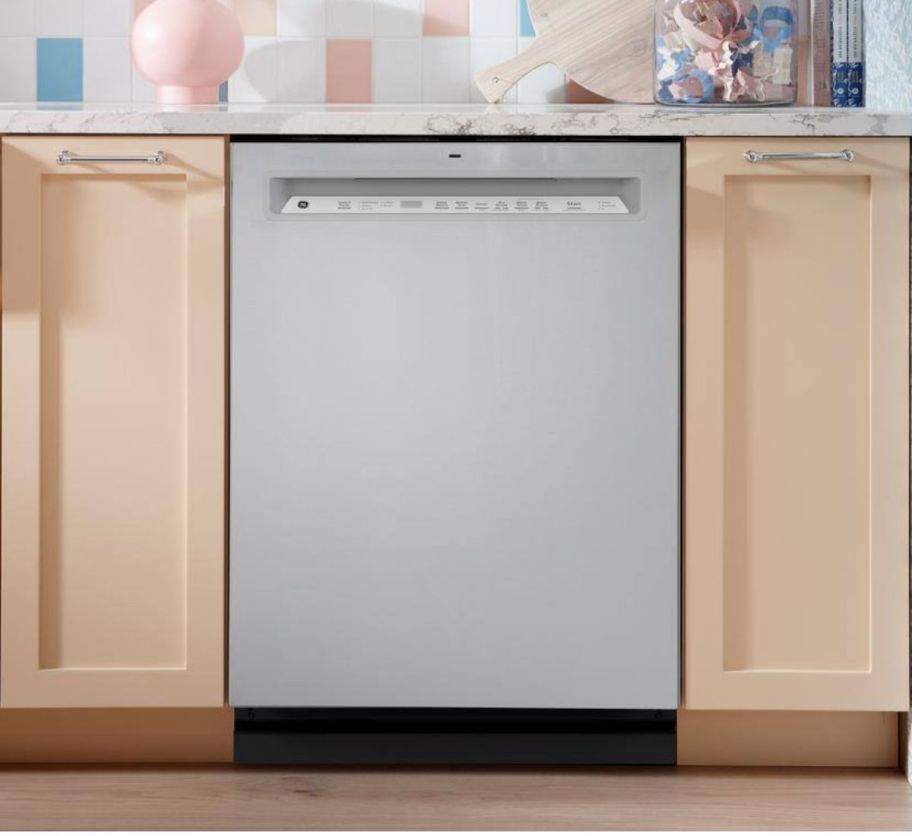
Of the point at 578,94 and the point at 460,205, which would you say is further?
→ the point at 578,94

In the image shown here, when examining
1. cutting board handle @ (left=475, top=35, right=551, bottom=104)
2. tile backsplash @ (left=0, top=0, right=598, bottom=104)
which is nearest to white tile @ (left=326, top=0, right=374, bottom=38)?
tile backsplash @ (left=0, top=0, right=598, bottom=104)

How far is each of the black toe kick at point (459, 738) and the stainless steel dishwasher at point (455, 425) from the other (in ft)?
0.19

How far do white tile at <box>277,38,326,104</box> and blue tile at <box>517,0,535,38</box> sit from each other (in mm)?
392

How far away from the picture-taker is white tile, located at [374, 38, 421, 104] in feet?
7.37

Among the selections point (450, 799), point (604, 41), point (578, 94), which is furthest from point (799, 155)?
point (450, 799)

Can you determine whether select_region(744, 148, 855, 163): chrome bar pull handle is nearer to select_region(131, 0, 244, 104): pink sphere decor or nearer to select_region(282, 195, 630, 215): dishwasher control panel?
select_region(282, 195, 630, 215): dishwasher control panel

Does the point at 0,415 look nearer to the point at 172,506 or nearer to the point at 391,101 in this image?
the point at 172,506

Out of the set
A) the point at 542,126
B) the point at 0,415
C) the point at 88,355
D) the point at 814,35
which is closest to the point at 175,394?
the point at 88,355

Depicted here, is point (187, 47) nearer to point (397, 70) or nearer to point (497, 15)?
point (397, 70)

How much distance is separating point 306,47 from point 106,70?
400 millimetres

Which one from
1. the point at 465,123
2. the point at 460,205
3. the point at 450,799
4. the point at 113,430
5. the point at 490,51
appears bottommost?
the point at 450,799

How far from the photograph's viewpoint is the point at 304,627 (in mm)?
1680

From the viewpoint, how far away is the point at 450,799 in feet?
5.35

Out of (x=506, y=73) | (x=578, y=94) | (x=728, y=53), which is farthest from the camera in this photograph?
(x=578, y=94)
